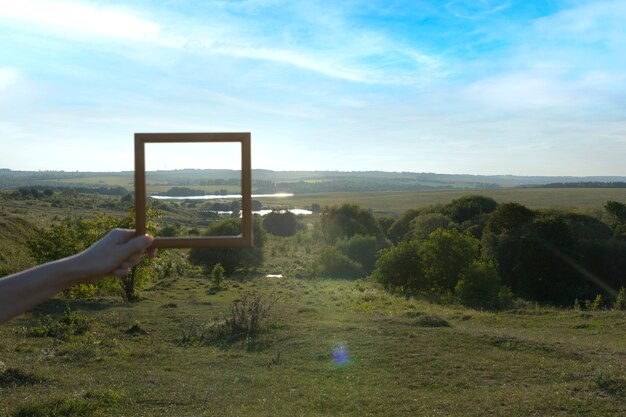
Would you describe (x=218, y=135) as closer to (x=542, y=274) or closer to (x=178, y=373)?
(x=178, y=373)

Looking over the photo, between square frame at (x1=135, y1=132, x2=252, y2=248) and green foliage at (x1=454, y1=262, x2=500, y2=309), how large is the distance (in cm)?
2747

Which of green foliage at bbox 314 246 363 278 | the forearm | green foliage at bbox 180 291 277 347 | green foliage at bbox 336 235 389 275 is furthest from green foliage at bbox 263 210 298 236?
the forearm

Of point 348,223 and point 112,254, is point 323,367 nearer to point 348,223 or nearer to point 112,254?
point 112,254

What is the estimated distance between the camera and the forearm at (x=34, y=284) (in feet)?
6.49

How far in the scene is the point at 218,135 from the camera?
240 centimetres

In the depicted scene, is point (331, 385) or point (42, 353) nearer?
point (331, 385)

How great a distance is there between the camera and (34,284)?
6.69 feet

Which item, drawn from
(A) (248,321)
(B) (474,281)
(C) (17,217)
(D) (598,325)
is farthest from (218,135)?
(C) (17,217)

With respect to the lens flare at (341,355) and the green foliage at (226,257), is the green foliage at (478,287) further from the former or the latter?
the green foliage at (226,257)

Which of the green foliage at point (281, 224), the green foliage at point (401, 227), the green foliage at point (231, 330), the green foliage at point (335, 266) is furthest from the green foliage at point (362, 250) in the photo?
the green foliage at point (231, 330)

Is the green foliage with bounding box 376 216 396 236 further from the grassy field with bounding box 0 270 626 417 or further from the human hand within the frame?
the human hand

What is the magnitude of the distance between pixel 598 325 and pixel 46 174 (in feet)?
616

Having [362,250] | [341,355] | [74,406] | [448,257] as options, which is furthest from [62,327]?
[362,250]

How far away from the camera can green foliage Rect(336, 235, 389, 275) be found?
163 feet
